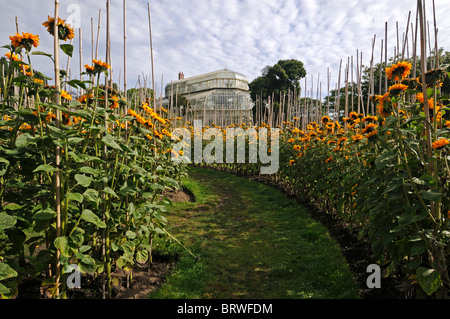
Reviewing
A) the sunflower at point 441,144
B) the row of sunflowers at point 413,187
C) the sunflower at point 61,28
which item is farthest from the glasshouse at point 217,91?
the sunflower at point 441,144

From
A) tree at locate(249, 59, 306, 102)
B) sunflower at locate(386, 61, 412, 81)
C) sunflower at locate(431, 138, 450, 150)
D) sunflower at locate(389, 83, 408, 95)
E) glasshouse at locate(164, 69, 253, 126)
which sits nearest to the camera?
sunflower at locate(431, 138, 450, 150)

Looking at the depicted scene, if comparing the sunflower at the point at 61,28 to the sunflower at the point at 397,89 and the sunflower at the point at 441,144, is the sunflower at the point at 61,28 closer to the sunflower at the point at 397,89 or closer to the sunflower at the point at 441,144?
the sunflower at the point at 397,89

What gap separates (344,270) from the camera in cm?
265

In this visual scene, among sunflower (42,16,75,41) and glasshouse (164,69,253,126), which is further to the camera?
glasshouse (164,69,253,126)

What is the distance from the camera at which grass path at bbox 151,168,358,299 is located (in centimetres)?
243

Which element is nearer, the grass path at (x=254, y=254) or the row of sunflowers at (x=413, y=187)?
the row of sunflowers at (x=413, y=187)

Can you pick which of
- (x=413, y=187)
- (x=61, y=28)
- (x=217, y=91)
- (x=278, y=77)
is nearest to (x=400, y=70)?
(x=413, y=187)

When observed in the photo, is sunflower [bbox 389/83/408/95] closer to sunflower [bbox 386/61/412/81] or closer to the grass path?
sunflower [bbox 386/61/412/81]

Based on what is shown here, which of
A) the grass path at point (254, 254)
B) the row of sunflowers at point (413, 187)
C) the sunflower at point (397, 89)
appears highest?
the sunflower at point (397, 89)

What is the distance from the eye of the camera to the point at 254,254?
322 cm

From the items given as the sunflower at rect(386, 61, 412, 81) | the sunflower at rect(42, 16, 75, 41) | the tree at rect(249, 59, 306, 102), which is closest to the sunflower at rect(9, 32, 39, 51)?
the sunflower at rect(42, 16, 75, 41)

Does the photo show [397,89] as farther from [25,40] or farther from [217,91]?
[217,91]

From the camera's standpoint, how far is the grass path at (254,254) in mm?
2430
